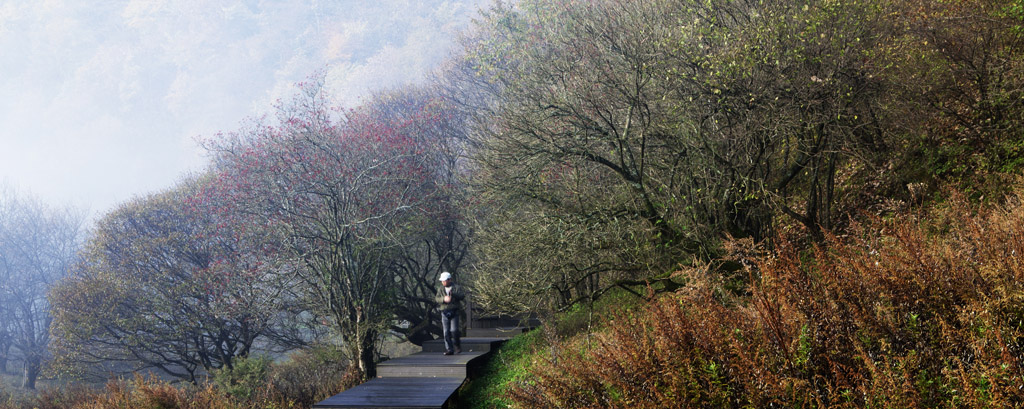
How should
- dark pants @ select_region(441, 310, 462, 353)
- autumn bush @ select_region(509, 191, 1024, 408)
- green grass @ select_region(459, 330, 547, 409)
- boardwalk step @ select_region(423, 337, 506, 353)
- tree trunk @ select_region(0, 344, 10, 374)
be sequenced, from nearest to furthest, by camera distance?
autumn bush @ select_region(509, 191, 1024, 408), green grass @ select_region(459, 330, 547, 409), dark pants @ select_region(441, 310, 462, 353), boardwalk step @ select_region(423, 337, 506, 353), tree trunk @ select_region(0, 344, 10, 374)

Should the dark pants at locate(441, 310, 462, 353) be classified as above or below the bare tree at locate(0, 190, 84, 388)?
below

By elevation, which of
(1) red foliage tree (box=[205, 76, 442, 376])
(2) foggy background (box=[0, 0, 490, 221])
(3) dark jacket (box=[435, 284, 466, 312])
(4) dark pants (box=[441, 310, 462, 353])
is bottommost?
(4) dark pants (box=[441, 310, 462, 353])

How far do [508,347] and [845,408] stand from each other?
996 cm

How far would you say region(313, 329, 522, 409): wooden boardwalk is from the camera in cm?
749

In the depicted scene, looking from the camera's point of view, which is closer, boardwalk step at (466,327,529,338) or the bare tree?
boardwalk step at (466,327,529,338)

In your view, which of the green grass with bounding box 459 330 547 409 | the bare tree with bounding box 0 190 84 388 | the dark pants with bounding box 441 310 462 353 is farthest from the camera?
the bare tree with bounding box 0 190 84 388

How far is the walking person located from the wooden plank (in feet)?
4.35

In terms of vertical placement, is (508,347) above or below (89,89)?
below

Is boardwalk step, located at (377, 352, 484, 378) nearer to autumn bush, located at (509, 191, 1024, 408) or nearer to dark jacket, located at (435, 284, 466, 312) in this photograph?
dark jacket, located at (435, 284, 466, 312)

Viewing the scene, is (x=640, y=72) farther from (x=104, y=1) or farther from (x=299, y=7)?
(x=104, y=1)

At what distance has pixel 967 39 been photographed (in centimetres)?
807

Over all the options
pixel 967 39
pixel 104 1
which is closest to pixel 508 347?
pixel 967 39

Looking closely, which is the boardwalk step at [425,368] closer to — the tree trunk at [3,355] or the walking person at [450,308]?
the walking person at [450,308]

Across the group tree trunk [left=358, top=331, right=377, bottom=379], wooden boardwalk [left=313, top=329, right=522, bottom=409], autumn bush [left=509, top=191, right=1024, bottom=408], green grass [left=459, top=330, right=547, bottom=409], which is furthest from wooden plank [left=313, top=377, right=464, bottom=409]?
autumn bush [left=509, top=191, right=1024, bottom=408]
